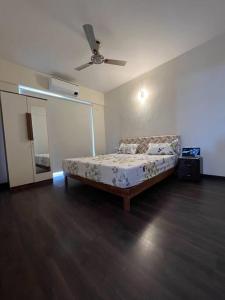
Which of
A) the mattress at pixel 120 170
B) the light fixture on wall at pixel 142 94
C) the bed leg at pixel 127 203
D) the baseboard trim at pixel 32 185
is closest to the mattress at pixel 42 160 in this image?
the baseboard trim at pixel 32 185

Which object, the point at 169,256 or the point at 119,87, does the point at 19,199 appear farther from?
the point at 119,87

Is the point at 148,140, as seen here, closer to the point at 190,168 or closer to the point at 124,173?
the point at 190,168

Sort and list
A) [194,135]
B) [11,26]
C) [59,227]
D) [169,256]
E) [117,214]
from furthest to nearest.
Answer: [194,135]
[11,26]
[117,214]
[59,227]
[169,256]

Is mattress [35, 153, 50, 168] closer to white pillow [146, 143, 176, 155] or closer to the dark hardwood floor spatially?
the dark hardwood floor

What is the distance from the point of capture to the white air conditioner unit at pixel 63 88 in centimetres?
393

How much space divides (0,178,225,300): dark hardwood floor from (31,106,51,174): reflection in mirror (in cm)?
136

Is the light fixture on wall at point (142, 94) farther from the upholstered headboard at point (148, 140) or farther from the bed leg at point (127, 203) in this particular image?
the bed leg at point (127, 203)

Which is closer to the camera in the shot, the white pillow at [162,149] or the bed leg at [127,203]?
the bed leg at [127,203]

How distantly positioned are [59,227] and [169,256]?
121 cm

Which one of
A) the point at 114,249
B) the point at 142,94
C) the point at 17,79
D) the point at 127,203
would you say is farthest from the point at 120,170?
the point at 17,79

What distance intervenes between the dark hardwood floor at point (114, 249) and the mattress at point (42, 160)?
4.37 ft

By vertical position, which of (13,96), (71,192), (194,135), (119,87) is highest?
(119,87)

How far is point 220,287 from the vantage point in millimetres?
951

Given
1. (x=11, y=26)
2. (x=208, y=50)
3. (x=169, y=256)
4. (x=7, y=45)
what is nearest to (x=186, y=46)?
(x=208, y=50)
